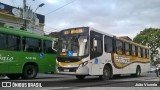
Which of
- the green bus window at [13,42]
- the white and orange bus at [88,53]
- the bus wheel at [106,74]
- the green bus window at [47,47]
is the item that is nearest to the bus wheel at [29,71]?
the green bus window at [47,47]

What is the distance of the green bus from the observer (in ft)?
63.1

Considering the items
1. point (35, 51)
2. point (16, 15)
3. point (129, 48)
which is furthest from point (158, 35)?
point (35, 51)

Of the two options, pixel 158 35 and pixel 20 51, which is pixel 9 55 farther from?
→ pixel 158 35

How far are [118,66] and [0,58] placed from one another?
8.07 m

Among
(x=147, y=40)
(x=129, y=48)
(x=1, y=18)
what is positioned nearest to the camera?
(x=129, y=48)

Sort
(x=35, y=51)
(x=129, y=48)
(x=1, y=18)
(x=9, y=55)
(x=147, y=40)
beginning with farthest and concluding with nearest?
(x=147, y=40)
(x=1, y=18)
(x=129, y=48)
(x=35, y=51)
(x=9, y=55)

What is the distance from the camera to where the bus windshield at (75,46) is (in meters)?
18.3

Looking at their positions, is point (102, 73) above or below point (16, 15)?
below

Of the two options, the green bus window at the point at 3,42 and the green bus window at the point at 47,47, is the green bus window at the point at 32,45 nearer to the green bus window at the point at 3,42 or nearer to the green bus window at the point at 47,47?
the green bus window at the point at 47,47

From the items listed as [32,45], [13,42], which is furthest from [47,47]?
[13,42]

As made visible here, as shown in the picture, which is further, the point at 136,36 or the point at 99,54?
the point at 136,36

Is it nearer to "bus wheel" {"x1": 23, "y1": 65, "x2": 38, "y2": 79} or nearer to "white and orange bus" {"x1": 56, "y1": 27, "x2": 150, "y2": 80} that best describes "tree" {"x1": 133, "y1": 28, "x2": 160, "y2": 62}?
"white and orange bus" {"x1": 56, "y1": 27, "x2": 150, "y2": 80}

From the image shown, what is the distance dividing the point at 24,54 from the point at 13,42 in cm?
119

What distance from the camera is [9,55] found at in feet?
63.9
